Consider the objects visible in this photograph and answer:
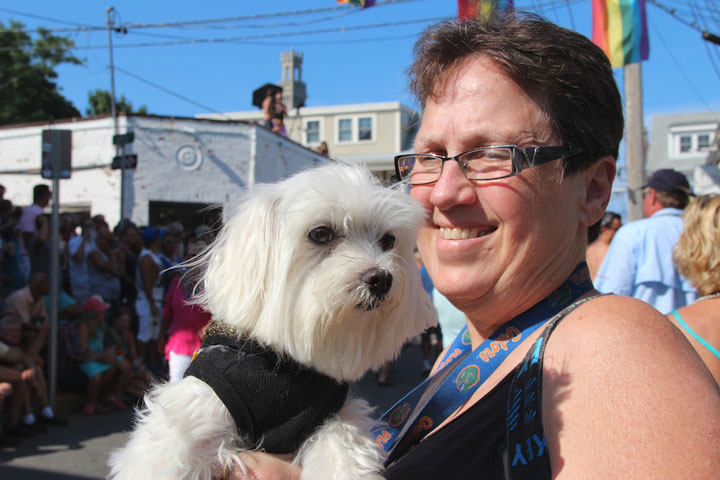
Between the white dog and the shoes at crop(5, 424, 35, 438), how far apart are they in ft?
18.6

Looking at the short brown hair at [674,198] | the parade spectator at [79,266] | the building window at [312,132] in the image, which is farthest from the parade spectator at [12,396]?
the building window at [312,132]

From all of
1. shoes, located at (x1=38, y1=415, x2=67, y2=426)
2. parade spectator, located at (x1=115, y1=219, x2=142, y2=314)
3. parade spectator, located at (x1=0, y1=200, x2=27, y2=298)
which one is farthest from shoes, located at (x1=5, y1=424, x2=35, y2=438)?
parade spectator, located at (x1=115, y1=219, x2=142, y2=314)

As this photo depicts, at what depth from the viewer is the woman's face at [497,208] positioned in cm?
159

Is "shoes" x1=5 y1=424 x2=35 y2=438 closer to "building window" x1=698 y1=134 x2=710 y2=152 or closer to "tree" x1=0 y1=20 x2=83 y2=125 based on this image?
"tree" x1=0 y1=20 x2=83 y2=125

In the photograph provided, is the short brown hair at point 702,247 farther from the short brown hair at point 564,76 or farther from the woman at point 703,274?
the short brown hair at point 564,76

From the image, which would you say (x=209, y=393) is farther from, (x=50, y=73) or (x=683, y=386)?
(x=50, y=73)

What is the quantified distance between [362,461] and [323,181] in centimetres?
87

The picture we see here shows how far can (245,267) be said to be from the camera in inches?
68.7

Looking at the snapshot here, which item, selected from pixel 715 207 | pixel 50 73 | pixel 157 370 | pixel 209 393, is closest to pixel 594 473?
pixel 209 393

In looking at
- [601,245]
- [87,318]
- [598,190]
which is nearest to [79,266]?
[87,318]

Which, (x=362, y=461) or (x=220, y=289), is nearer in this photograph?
(x=362, y=461)

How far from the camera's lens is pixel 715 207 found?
11.1 ft

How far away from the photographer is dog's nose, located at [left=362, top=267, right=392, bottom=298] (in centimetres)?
170

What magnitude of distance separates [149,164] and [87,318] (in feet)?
36.9
